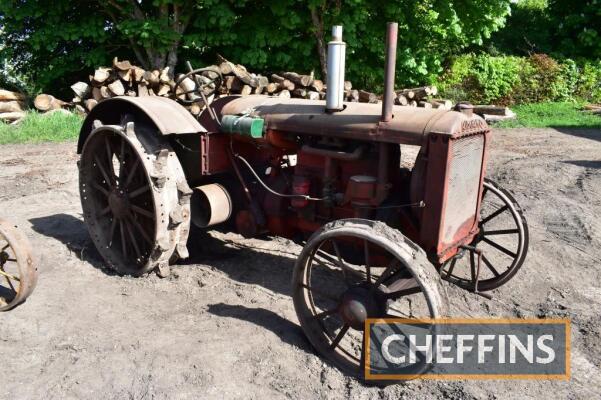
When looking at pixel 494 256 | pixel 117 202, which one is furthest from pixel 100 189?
pixel 494 256

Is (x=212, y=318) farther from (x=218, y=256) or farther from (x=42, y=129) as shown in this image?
(x=42, y=129)

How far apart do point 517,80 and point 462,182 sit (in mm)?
11567

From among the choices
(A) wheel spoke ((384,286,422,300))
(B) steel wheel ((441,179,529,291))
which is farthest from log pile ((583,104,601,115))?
(A) wheel spoke ((384,286,422,300))

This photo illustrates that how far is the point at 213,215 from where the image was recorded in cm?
379

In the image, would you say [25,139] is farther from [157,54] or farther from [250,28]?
[250,28]

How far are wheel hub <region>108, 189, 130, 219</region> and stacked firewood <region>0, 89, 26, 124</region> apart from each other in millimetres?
6277

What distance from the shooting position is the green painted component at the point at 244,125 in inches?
138

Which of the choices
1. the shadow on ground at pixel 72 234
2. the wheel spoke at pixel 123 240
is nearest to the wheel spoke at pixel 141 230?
the wheel spoke at pixel 123 240

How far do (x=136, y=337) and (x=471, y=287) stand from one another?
7.48 feet

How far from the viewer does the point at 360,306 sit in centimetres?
274

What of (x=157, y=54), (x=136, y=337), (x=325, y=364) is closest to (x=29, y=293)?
(x=136, y=337)

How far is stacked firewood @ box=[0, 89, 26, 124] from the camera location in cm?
905

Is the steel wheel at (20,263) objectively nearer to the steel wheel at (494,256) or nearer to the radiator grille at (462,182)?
the radiator grille at (462,182)

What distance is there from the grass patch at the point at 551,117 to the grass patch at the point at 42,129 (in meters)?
8.20
